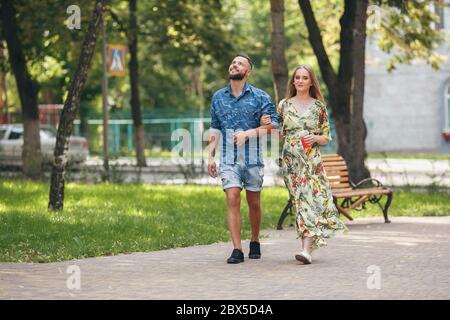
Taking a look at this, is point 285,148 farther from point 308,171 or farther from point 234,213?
point 234,213

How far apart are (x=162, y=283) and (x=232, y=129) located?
216 cm

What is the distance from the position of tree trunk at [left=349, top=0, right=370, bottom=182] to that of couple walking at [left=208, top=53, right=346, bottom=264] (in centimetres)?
963

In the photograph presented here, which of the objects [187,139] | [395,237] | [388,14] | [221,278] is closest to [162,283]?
[221,278]

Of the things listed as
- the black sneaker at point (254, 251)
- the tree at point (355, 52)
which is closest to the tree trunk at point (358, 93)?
the tree at point (355, 52)

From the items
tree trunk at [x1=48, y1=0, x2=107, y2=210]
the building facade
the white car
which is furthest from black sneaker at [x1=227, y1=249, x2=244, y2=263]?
the building facade

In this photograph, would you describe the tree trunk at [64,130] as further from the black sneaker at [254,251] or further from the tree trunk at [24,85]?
the tree trunk at [24,85]

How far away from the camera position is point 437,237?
1348 cm

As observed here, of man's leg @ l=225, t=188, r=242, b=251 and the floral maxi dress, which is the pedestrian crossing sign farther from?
man's leg @ l=225, t=188, r=242, b=251

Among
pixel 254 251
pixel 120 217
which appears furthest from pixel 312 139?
pixel 120 217

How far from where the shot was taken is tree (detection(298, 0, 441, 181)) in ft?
68.0

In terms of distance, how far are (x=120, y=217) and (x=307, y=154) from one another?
4.70m

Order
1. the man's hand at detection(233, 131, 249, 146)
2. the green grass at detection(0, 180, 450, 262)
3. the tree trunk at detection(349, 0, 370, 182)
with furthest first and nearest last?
the tree trunk at detection(349, 0, 370, 182) → the green grass at detection(0, 180, 450, 262) → the man's hand at detection(233, 131, 249, 146)

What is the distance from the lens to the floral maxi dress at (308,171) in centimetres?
1104
